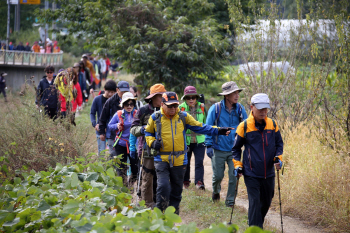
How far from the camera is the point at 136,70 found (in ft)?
44.7

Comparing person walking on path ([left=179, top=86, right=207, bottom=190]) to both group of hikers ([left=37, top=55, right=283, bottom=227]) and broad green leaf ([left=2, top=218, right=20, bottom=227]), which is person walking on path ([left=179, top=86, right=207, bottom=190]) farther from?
broad green leaf ([left=2, top=218, right=20, bottom=227])

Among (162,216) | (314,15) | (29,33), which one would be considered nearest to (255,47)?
(314,15)

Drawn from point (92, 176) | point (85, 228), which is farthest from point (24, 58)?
point (85, 228)

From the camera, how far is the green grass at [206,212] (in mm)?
5859

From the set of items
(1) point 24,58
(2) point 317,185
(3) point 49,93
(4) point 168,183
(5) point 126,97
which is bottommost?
(2) point 317,185

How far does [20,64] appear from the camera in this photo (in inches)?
1147

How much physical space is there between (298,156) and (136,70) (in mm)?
7633

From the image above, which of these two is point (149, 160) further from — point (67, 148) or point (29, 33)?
point (29, 33)

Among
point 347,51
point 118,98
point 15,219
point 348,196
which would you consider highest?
point 347,51

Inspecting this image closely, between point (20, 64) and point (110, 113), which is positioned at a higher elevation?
point (20, 64)

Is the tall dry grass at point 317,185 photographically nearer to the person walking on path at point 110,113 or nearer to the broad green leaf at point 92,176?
the person walking on path at point 110,113

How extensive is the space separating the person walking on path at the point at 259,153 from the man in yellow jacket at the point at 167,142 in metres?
0.61

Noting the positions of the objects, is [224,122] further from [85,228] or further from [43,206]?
[85,228]

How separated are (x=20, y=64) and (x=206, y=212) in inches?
1028
